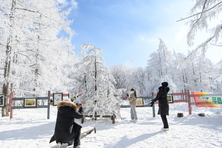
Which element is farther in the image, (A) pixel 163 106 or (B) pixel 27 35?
(B) pixel 27 35

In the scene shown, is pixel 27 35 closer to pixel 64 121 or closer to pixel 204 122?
pixel 64 121

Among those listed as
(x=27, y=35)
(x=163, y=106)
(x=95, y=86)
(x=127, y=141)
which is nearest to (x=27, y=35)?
(x=27, y=35)

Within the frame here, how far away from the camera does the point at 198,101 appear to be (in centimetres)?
893

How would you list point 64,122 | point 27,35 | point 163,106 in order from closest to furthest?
1. point 64,122
2. point 163,106
3. point 27,35

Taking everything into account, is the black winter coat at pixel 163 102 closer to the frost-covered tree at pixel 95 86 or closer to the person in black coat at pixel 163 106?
the person in black coat at pixel 163 106

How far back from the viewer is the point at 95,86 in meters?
7.25

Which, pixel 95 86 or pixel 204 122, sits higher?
pixel 95 86

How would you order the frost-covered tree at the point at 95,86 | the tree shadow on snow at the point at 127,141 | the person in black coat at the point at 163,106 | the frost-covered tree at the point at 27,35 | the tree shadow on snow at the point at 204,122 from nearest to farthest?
the tree shadow on snow at the point at 127,141
the person in black coat at the point at 163,106
the tree shadow on snow at the point at 204,122
the frost-covered tree at the point at 95,86
the frost-covered tree at the point at 27,35

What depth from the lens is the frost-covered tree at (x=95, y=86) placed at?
6.88 metres

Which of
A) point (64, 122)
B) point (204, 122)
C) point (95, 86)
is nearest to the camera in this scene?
point (64, 122)

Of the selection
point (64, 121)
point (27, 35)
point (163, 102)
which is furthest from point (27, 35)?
point (163, 102)

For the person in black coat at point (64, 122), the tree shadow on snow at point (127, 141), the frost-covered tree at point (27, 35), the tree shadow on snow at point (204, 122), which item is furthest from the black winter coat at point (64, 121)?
the frost-covered tree at point (27, 35)

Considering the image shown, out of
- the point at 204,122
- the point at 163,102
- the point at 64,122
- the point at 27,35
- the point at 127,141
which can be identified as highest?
the point at 27,35

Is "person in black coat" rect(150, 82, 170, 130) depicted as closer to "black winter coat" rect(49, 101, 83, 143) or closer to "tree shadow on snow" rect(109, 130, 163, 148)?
"tree shadow on snow" rect(109, 130, 163, 148)
